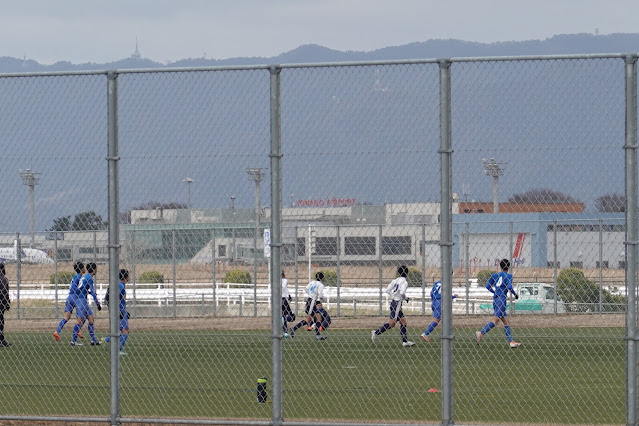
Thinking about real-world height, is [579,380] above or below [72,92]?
below

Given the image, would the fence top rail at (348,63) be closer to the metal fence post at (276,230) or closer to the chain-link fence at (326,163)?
the chain-link fence at (326,163)

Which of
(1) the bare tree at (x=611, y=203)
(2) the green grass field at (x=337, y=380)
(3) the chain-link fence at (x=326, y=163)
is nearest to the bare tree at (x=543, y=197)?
(3) the chain-link fence at (x=326, y=163)

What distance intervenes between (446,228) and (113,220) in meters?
3.26

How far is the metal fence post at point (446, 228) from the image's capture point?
986cm

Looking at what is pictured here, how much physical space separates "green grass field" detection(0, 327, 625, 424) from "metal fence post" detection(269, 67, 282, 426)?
3.03 ft

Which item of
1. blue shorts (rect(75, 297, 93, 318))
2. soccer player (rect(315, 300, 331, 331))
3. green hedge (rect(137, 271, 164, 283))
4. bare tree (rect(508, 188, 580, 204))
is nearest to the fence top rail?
bare tree (rect(508, 188, 580, 204))

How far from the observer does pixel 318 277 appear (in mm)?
23750

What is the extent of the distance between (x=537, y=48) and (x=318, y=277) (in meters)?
158

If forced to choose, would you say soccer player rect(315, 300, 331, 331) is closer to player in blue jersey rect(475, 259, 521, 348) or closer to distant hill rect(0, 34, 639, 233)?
player in blue jersey rect(475, 259, 521, 348)

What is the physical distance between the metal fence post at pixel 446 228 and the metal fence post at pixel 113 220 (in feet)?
10.3

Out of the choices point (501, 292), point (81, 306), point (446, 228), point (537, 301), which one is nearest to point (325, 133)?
point (446, 228)

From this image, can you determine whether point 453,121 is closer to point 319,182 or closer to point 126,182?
point 319,182

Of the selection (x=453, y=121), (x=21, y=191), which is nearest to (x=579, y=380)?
(x=453, y=121)

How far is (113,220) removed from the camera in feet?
35.0
